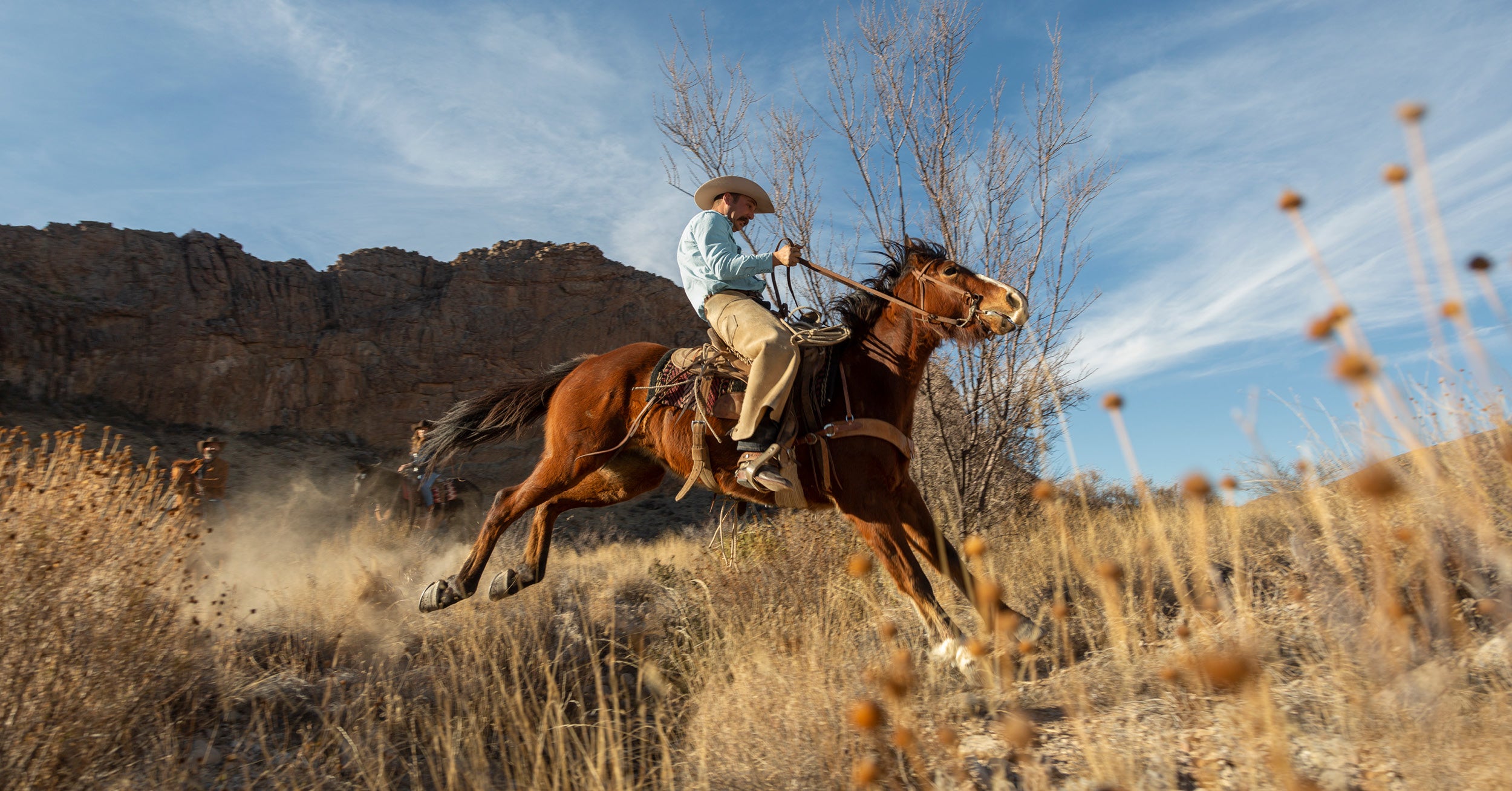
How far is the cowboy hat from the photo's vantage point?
16.4 ft

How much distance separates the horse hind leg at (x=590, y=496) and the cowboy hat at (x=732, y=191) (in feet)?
6.04

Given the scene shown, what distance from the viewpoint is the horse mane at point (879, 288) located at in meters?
4.80

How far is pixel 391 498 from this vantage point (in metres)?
11.1

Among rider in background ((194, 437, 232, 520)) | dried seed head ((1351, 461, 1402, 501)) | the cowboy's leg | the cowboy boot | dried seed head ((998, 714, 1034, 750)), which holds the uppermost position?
rider in background ((194, 437, 232, 520))

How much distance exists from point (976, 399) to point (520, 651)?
4463 mm

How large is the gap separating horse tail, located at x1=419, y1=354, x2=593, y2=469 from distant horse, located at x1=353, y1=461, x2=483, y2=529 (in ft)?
16.6

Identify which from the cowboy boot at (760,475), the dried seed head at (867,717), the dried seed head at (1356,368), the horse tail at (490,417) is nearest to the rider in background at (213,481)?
the horse tail at (490,417)

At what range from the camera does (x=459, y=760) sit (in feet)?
10.8

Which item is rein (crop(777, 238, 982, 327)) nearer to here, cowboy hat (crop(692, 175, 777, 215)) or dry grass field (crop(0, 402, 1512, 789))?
cowboy hat (crop(692, 175, 777, 215))

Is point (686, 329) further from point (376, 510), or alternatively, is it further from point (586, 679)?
point (586, 679)

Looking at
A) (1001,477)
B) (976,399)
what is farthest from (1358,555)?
(1001,477)

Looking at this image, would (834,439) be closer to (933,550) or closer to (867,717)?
(933,550)

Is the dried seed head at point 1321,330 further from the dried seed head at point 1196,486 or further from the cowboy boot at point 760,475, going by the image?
the cowboy boot at point 760,475

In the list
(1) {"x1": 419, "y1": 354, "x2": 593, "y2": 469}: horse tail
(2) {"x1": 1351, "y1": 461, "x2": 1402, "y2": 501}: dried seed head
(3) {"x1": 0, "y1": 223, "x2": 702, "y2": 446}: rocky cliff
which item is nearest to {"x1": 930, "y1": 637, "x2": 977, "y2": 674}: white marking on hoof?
(2) {"x1": 1351, "y1": 461, "x2": 1402, "y2": 501}: dried seed head
